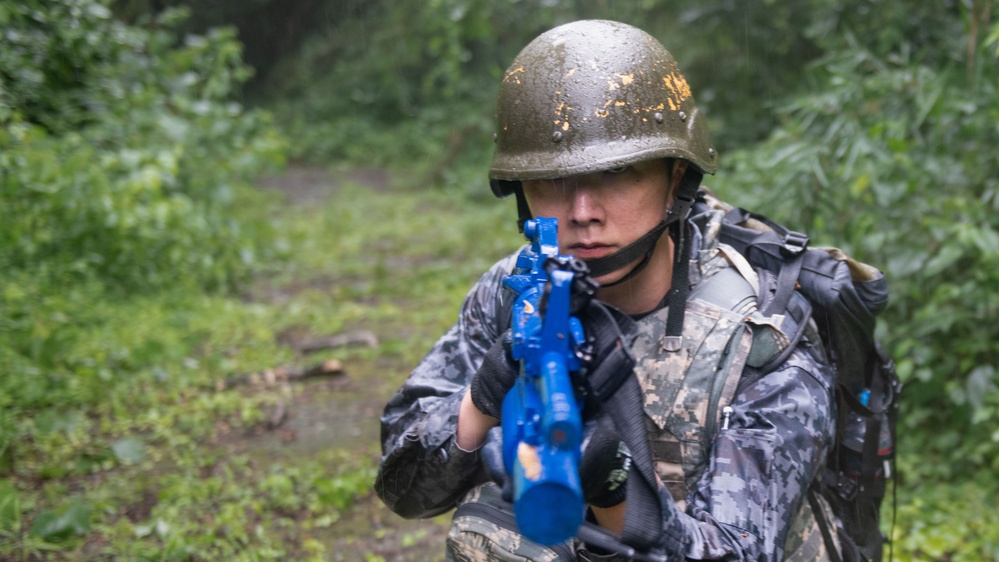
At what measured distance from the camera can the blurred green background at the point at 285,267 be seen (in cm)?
391

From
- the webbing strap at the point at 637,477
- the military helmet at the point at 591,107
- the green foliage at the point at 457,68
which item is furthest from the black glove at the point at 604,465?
the green foliage at the point at 457,68

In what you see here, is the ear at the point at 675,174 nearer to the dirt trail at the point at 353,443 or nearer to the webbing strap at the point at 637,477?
the webbing strap at the point at 637,477

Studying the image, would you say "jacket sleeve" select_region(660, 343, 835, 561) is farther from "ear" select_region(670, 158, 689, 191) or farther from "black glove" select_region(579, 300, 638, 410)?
"ear" select_region(670, 158, 689, 191)

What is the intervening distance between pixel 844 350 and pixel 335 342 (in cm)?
431

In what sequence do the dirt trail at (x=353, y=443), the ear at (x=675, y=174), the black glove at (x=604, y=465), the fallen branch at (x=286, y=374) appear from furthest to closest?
the fallen branch at (x=286, y=374), the dirt trail at (x=353, y=443), the ear at (x=675, y=174), the black glove at (x=604, y=465)

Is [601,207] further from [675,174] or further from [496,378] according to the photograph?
[496,378]

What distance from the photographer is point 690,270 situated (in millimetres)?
2398

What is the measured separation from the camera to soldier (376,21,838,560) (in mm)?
2020

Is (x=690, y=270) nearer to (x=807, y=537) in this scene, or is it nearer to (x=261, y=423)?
(x=807, y=537)

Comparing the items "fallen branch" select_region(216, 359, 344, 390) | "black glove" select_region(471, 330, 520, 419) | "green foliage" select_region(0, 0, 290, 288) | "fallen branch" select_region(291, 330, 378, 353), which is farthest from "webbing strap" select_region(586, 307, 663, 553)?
"green foliage" select_region(0, 0, 290, 288)

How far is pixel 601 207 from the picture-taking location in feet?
7.38

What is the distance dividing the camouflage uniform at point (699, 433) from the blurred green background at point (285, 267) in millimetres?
989

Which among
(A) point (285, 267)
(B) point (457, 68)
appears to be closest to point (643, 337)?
(A) point (285, 267)

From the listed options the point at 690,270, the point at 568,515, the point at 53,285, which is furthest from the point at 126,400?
the point at 568,515
